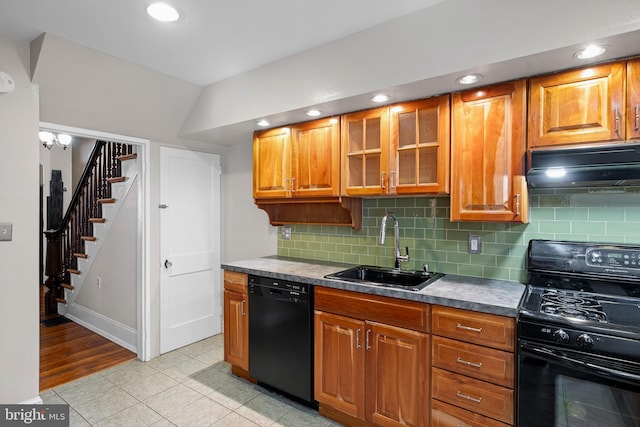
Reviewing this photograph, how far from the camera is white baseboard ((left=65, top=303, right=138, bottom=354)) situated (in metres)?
3.42

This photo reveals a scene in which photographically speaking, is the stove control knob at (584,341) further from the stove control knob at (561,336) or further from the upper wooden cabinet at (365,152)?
the upper wooden cabinet at (365,152)

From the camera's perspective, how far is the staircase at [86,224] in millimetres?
3846

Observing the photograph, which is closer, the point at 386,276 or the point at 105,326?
the point at 386,276

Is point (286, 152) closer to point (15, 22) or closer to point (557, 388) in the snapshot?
point (15, 22)

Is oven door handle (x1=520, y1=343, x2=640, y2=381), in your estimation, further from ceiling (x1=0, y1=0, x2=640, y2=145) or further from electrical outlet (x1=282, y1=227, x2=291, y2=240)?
electrical outlet (x1=282, y1=227, x2=291, y2=240)

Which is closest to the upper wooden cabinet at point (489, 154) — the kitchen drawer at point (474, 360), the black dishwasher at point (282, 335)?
the kitchen drawer at point (474, 360)

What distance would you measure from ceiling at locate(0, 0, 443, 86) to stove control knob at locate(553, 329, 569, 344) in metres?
1.76

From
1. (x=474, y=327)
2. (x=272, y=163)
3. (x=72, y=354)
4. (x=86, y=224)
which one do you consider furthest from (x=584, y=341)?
(x=86, y=224)

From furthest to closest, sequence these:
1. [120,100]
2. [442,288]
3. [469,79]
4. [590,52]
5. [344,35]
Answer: [120,100]
[344,35]
[442,288]
[469,79]
[590,52]

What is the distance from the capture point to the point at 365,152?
2.41 m

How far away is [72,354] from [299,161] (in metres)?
2.94

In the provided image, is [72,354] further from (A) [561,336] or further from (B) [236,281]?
(A) [561,336]

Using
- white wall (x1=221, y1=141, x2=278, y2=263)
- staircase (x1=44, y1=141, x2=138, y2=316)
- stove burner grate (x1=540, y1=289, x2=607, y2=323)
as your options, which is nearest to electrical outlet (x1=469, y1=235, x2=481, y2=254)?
stove burner grate (x1=540, y1=289, x2=607, y2=323)

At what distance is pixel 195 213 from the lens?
11.6 feet
